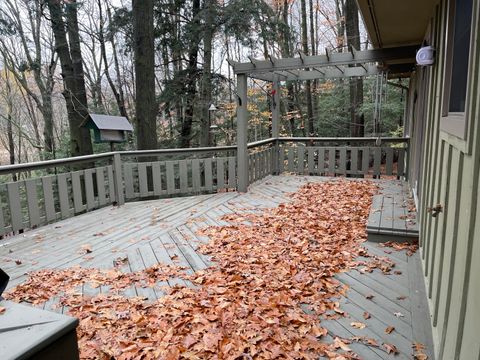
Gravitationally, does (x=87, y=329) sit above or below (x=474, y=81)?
below

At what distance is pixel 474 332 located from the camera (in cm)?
120

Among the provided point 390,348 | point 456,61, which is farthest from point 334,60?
point 390,348

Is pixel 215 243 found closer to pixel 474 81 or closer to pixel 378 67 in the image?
pixel 474 81

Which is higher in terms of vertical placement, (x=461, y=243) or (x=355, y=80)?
(x=355, y=80)

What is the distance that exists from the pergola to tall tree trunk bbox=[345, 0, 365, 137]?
316 centimetres

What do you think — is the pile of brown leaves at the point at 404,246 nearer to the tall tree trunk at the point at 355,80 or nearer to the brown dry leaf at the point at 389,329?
the brown dry leaf at the point at 389,329

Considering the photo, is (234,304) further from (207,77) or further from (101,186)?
(207,77)

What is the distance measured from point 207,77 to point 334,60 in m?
4.57

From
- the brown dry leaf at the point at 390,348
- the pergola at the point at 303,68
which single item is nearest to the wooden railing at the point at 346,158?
the pergola at the point at 303,68

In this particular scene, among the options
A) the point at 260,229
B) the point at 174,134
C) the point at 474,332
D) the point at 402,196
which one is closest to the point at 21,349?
the point at 474,332

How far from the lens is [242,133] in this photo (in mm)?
6836

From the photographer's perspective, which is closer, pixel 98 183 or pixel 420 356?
pixel 420 356

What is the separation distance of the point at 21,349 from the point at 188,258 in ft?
9.55

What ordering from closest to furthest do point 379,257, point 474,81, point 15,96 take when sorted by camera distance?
point 474,81, point 379,257, point 15,96
